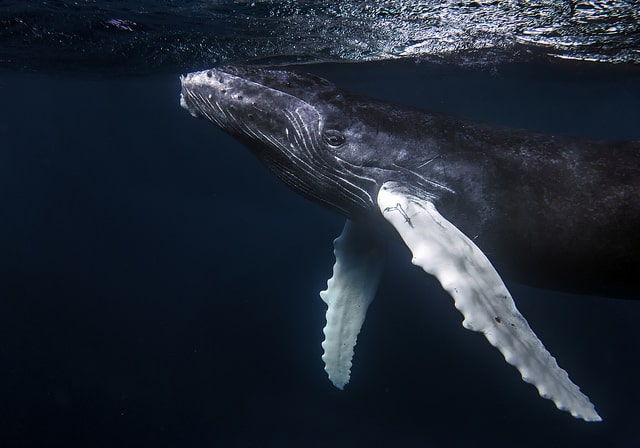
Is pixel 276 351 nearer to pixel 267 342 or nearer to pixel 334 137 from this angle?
pixel 267 342

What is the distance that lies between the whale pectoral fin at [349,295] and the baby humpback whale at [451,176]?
775mm

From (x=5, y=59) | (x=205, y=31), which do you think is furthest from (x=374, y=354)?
(x=5, y=59)

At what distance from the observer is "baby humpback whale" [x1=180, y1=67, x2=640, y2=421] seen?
172 inches

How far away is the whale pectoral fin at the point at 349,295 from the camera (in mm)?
6242

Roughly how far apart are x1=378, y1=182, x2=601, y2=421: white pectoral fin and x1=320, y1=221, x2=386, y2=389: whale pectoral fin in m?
2.27

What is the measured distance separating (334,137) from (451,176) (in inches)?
53.6

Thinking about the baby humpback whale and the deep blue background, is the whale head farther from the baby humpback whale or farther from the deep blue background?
the deep blue background

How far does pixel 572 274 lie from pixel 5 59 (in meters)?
25.6

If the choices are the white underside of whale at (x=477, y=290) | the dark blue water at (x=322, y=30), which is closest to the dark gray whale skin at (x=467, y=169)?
the white underside of whale at (x=477, y=290)

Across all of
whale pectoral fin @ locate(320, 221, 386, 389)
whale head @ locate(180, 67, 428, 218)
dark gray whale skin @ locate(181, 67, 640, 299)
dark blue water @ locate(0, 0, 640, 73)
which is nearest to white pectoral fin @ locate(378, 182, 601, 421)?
dark gray whale skin @ locate(181, 67, 640, 299)

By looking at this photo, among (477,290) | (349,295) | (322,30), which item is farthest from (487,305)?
(322,30)

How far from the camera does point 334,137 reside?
495 cm

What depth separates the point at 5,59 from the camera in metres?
21.1

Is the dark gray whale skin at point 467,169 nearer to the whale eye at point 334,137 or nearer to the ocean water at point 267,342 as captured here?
the whale eye at point 334,137
